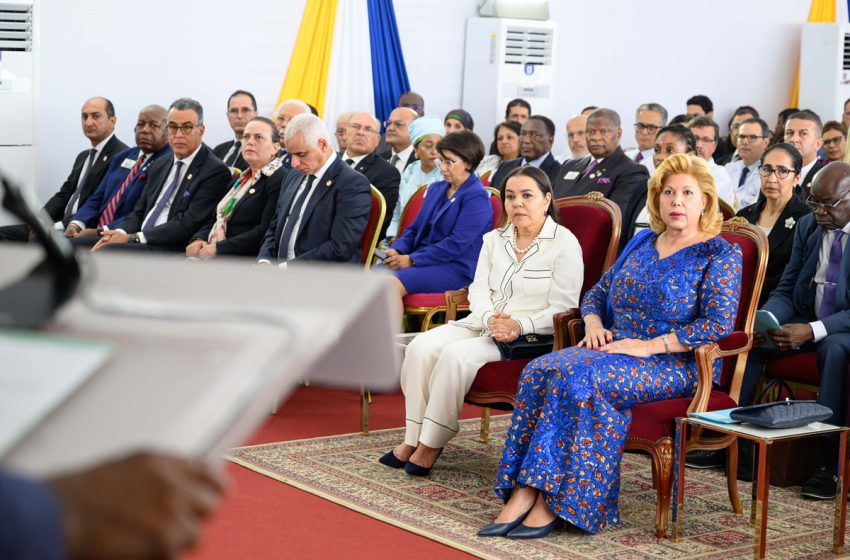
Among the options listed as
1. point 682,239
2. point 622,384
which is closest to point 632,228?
point 682,239

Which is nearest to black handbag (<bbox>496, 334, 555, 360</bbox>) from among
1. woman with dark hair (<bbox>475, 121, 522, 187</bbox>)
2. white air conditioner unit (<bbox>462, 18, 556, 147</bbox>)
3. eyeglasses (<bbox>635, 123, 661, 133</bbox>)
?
eyeglasses (<bbox>635, 123, 661, 133</bbox>)

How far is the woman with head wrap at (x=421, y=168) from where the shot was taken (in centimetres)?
731

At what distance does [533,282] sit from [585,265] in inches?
11.3

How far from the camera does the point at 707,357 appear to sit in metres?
3.70

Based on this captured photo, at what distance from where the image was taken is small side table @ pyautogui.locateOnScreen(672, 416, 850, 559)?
3359 mm

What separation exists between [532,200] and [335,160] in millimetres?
1525

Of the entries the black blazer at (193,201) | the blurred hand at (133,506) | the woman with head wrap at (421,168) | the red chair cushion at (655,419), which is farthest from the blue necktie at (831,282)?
the blurred hand at (133,506)

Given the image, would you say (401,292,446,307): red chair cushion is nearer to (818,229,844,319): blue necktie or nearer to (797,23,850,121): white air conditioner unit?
(818,229,844,319): blue necktie

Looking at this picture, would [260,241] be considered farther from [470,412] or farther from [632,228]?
[632,228]

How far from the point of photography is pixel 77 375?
35.0 inches

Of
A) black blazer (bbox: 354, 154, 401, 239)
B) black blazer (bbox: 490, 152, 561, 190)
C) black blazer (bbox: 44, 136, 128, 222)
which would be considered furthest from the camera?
black blazer (bbox: 490, 152, 561, 190)

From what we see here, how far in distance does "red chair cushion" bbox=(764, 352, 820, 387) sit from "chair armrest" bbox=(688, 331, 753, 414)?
634 mm

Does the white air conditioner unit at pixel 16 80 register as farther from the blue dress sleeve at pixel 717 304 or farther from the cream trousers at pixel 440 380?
the blue dress sleeve at pixel 717 304

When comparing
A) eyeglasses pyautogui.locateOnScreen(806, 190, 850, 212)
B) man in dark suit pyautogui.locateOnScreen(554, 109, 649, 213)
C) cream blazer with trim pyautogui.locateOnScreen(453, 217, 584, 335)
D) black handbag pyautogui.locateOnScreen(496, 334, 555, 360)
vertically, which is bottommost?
black handbag pyautogui.locateOnScreen(496, 334, 555, 360)
